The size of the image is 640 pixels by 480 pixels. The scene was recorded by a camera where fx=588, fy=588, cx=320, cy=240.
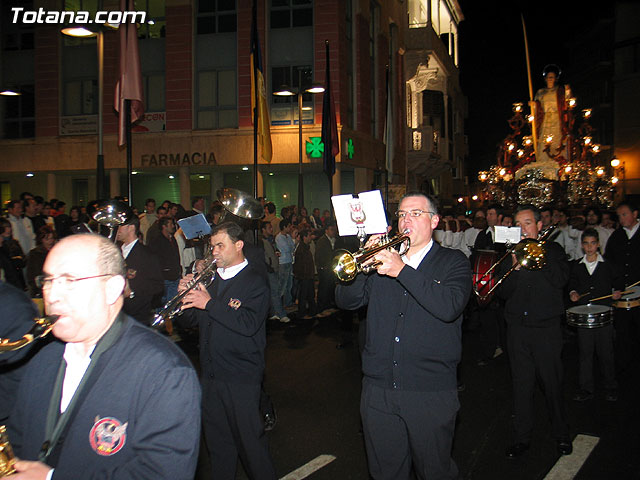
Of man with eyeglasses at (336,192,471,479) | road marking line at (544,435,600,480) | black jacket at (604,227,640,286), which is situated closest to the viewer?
man with eyeglasses at (336,192,471,479)

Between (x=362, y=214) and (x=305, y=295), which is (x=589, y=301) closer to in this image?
(x=362, y=214)

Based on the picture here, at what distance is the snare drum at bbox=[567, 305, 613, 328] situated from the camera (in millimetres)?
6969

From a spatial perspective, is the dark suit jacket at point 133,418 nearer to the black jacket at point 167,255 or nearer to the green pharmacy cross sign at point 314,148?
the black jacket at point 167,255

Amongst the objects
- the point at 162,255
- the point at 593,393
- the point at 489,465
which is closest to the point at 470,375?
the point at 593,393

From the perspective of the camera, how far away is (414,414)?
3.57 meters

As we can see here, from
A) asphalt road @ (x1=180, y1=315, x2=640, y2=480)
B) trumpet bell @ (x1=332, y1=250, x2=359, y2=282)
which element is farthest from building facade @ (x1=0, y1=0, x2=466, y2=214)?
trumpet bell @ (x1=332, y1=250, x2=359, y2=282)

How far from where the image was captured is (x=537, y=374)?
5484mm

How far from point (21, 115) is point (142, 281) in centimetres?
2384

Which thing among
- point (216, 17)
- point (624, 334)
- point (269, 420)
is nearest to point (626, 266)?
point (624, 334)

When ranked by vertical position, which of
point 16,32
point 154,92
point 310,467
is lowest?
point 310,467

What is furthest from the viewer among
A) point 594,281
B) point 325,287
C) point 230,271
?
point 325,287

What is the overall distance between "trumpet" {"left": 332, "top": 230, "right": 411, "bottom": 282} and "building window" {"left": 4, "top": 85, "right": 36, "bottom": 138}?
26.0m

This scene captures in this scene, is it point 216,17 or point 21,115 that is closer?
point 216,17

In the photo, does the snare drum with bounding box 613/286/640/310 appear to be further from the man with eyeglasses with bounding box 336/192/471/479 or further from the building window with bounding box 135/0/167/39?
the building window with bounding box 135/0/167/39
